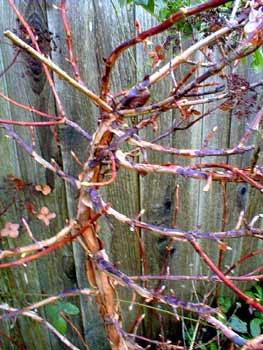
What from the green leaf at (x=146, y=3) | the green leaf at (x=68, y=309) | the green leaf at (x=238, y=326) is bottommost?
the green leaf at (x=238, y=326)

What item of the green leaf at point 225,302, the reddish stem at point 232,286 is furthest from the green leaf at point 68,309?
the green leaf at point 225,302

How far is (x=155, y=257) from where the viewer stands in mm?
1429

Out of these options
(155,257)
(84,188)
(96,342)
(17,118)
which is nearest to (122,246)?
(155,257)

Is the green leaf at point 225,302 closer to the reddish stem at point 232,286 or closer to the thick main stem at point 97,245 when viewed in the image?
the thick main stem at point 97,245

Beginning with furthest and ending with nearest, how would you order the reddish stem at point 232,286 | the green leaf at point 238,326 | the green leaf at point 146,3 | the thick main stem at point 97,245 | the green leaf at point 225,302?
the green leaf at point 225,302 < the green leaf at point 238,326 < the green leaf at point 146,3 < the thick main stem at point 97,245 < the reddish stem at point 232,286

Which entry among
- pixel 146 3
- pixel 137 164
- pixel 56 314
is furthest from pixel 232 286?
pixel 56 314

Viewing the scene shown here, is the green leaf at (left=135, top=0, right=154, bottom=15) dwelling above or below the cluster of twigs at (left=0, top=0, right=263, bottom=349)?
above

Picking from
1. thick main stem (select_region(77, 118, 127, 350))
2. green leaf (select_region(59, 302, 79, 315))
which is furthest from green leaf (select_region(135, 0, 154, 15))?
green leaf (select_region(59, 302, 79, 315))

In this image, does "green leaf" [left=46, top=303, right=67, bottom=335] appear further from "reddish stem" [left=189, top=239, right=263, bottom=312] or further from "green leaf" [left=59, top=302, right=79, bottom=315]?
"reddish stem" [left=189, top=239, right=263, bottom=312]

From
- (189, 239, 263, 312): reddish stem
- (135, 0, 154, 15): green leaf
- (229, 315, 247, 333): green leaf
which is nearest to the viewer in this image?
(189, 239, 263, 312): reddish stem

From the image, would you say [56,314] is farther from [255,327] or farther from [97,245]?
[255,327]

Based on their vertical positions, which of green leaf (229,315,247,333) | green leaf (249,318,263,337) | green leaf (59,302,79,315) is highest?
green leaf (59,302,79,315)

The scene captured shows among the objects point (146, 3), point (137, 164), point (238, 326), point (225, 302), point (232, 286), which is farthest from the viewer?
point (225, 302)

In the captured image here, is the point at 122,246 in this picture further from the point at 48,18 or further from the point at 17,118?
the point at 48,18
